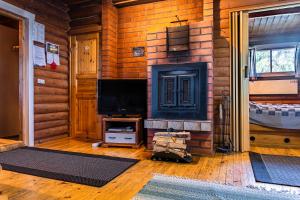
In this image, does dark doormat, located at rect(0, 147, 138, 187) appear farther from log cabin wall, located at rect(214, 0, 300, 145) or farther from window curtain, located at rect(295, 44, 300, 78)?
window curtain, located at rect(295, 44, 300, 78)

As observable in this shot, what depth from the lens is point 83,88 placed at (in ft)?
14.5

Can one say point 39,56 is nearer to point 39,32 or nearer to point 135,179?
point 39,32

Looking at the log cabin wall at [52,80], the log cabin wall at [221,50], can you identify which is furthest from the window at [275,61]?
the log cabin wall at [52,80]

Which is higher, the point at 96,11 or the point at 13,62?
the point at 96,11

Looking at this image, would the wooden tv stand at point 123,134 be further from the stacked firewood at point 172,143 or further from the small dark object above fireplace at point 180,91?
the stacked firewood at point 172,143

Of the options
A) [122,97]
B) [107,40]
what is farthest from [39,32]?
[122,97]

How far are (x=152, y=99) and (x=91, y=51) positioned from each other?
1830mm

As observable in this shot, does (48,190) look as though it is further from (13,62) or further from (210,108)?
(13,62)

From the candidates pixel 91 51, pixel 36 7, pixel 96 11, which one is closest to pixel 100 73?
pixel 91 51

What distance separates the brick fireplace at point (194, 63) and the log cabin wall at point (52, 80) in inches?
80.4

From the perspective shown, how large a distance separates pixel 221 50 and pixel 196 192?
2397mm

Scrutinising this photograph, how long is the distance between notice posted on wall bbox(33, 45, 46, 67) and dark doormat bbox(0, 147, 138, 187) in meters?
1.55

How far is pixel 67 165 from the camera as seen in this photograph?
2598 mm

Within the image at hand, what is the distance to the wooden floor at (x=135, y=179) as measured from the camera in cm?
186
